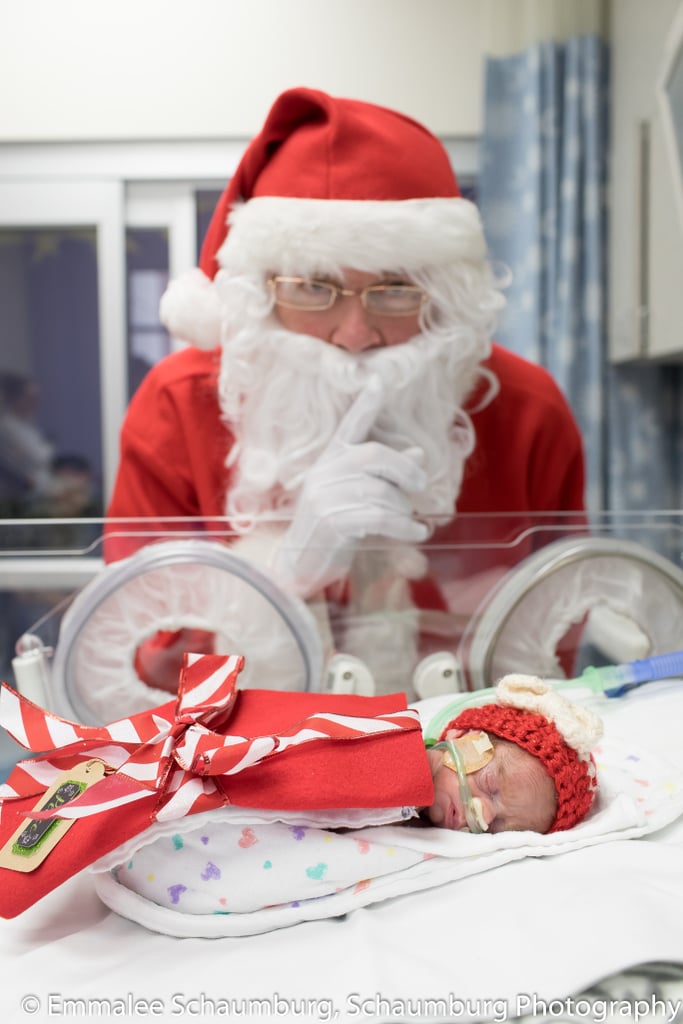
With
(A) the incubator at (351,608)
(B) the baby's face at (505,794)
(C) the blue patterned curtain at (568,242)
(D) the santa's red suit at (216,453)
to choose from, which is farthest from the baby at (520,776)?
(C) the blue patterned curtain at (568,242)

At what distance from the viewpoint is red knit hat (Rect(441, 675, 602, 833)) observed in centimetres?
78

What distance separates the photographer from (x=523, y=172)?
2082mm

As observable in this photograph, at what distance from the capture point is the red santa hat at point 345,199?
1.21 m

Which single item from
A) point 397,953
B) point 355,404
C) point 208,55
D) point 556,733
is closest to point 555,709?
point 556,733

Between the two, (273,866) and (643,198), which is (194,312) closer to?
(273,866)

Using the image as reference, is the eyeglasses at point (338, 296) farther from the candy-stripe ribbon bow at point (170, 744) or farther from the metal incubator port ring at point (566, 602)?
the candy-stripe ribbon bow at point (170, 744)

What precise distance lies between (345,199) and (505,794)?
34.1 inches

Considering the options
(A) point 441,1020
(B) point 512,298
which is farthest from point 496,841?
(B) point 512,298

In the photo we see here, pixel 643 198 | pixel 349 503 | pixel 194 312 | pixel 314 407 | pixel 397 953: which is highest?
pixel 643 198

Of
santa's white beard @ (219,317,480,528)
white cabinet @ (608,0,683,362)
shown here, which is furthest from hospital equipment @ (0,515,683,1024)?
white cabinet @ (608,0,683,362)

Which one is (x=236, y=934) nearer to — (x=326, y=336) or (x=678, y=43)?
(x=326, y=336)

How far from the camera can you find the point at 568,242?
2.07 metres

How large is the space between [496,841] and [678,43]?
163 cm

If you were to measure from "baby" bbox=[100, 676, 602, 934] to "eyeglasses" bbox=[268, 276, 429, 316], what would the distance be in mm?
666
